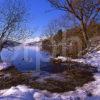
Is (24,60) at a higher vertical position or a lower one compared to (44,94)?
higher

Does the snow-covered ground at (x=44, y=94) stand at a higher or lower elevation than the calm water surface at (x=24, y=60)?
lower

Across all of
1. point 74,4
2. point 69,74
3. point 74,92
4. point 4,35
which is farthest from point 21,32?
point 74,92

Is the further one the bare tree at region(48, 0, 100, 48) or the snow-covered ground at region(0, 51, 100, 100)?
the bare tree at region(48, 0, 100, 48)

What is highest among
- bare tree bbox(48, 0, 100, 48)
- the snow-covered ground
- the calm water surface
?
bare tree bbox(48, 0, 100, 48)

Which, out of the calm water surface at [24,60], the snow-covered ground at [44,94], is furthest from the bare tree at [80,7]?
the snow-covered ground at [44,94]

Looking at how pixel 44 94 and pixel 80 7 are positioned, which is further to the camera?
pixel 80 7

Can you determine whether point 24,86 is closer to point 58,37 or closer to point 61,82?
point 61,82

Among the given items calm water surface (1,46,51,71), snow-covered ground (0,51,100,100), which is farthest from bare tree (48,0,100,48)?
snow-covered ground (0,51,100,100)

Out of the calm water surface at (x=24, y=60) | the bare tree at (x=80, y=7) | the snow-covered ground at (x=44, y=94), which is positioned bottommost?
the snow-covered ground at (x=44, y=94)

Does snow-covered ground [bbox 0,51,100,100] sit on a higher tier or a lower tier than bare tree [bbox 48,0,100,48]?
lower

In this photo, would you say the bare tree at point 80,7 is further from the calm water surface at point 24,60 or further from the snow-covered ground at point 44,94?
the snow-covered ground at point 44,94

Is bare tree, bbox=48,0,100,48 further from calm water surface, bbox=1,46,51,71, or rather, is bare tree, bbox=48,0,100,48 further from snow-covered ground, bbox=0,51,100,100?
Answer: snow-covered ground, bbox=0,51,100,100

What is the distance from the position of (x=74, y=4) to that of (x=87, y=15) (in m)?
1.57

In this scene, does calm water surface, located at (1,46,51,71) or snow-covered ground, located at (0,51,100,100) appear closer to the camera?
snow-covered ground, located at (0,51,100,100)
